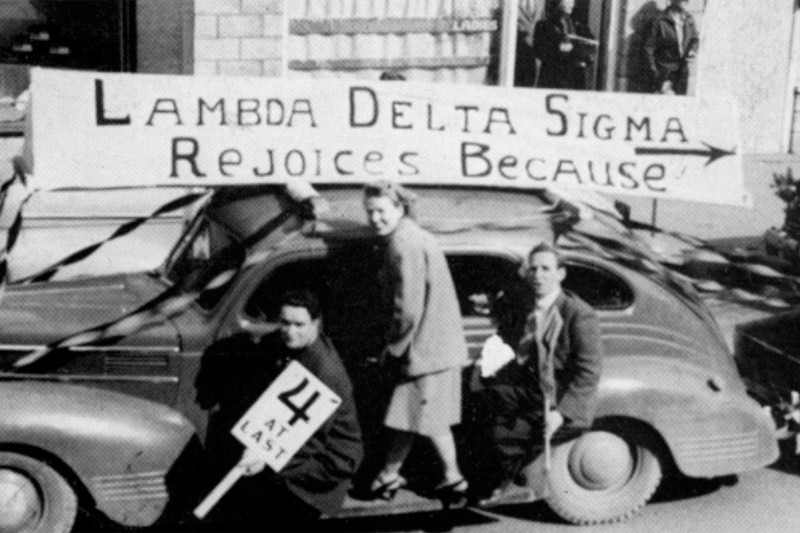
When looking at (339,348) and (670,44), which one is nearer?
(339,348)

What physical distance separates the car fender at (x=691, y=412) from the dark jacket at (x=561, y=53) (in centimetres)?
770

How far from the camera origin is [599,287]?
6.75 m

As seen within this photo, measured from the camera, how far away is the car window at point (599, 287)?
6672mm

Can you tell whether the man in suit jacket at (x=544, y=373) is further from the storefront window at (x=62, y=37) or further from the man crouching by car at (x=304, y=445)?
the storefront window at (x=62, y=37)

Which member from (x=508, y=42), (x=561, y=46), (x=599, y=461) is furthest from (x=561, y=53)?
(x=599, y=461)

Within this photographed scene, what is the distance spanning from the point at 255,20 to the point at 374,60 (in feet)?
5.58

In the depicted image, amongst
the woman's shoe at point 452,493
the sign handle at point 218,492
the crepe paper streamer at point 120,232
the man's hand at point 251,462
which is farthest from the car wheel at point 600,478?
the crepe paper streamer at point 120,232

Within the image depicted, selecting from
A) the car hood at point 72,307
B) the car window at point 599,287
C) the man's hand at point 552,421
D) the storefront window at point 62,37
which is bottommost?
the man's hand at point 552,421

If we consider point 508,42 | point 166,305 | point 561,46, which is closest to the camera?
point 166,305

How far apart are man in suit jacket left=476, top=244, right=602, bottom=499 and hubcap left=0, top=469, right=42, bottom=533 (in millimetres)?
2266

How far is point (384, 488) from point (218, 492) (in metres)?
0.85

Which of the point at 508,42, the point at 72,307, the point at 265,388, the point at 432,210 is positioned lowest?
the point at 265,388

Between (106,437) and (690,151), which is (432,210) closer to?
(690,151)

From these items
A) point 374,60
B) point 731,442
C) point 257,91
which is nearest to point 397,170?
point 257,91
